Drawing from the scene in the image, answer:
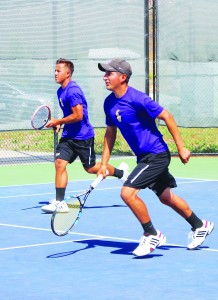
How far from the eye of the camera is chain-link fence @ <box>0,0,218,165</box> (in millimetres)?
16531

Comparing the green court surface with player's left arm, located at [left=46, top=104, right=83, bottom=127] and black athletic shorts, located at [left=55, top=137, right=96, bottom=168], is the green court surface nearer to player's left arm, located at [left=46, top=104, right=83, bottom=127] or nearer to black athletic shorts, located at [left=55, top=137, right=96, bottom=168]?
black athletic shorts, located at [left=55, top=137, right=96, bottom=168]

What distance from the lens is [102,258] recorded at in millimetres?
7812

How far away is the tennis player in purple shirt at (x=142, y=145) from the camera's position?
7789 mm

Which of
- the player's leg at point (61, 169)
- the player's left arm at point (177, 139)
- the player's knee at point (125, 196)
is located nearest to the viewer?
the player's left arm at point (177, 139)

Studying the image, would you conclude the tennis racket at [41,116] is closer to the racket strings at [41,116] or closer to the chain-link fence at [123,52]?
the racket strings at [41,116]

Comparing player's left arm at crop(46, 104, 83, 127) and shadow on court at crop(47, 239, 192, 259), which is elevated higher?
player's left arm at crop(46, 104, 83, 127)

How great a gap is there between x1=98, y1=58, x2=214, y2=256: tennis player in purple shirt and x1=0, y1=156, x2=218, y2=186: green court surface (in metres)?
6.09

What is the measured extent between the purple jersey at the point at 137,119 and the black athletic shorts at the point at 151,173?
6 cm

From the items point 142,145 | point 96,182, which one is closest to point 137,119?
point 142,145

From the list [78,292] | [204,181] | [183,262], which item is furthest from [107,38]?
[78,292]

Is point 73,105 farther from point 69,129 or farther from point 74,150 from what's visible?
point 74,150

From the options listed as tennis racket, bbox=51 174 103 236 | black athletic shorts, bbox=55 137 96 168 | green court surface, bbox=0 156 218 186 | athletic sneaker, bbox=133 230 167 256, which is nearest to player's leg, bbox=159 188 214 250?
athletic sneaker, bbox=133 230 167 256

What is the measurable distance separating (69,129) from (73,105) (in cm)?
45

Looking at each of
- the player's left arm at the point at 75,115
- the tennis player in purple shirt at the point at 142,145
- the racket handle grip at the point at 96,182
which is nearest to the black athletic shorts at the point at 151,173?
the tennis player in purple shirt at the point at 142,145
